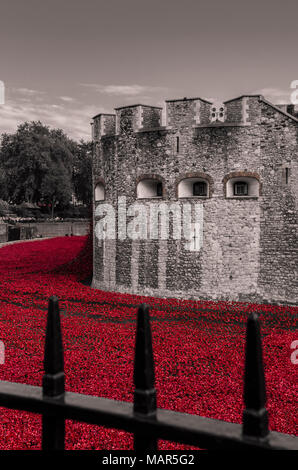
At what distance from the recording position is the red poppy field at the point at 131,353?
550cm

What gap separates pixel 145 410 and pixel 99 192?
53.0ft

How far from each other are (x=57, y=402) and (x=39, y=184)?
58.2 meters

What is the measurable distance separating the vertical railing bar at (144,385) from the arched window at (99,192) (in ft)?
51.2

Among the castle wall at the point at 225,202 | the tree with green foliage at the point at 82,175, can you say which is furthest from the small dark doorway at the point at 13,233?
the tree with green foliage at the point at 82,175

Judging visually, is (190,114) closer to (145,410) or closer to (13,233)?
(145,410)

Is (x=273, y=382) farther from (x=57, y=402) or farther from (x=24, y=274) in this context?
(x=24, y=274)

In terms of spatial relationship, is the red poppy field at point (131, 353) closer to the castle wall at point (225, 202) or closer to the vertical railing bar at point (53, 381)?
the castle wall at point (225, 202)

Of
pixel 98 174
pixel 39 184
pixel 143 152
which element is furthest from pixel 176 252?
pixel 39 184

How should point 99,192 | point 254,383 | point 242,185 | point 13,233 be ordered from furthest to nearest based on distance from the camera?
1. point 13,233
2. point 99,192
3. point 242,185
4. point 254,383

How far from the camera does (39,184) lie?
2265 inches

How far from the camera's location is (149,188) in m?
15.6

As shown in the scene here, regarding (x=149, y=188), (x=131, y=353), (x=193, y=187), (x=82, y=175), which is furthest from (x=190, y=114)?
(x=82, y=175)

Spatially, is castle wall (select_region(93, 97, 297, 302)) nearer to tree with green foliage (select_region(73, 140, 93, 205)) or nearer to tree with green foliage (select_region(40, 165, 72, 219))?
tree with green foliage (select_region(40, 165, 72, 219))

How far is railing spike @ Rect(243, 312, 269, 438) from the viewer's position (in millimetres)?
1577
